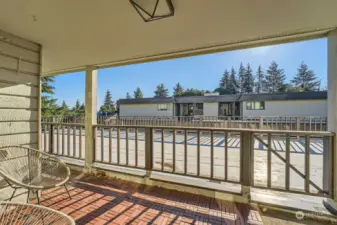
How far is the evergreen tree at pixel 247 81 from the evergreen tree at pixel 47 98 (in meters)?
30.7

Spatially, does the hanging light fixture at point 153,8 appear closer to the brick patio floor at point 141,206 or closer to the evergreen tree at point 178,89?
the brick patio floor at point 141,206

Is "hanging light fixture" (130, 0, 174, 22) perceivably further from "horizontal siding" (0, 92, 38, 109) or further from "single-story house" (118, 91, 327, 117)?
"single-story house" (118, 91, 327, 117)

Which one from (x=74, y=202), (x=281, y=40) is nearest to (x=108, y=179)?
(x=74, y=202)

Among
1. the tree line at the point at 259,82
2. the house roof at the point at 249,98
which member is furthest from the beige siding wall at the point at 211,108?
the tree line at the point at 259,82

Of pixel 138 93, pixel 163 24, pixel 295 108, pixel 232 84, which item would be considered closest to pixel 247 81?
pixel 232 84

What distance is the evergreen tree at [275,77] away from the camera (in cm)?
3072

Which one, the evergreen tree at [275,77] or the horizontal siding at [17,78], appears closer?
the horizontal siding at [17,78]

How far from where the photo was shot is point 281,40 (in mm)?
2252

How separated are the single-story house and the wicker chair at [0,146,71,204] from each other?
1445cm

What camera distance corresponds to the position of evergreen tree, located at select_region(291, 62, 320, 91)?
2872 centimetres

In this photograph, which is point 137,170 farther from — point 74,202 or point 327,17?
point 327,17

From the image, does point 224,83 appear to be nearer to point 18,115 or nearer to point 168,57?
point 168,57

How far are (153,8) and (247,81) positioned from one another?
114 feet

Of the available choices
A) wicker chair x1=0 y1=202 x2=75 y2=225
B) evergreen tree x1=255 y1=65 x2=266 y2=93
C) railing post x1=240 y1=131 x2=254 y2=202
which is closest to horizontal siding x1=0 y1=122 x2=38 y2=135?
wicker chair x1=0 y1=202 x2=75 y2=225
